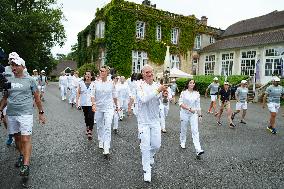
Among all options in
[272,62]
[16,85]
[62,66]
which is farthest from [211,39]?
[62,66]

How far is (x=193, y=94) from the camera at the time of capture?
7.96 meters

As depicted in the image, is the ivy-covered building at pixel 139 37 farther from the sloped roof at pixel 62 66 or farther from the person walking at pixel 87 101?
the sloped roof at pixel 62 66

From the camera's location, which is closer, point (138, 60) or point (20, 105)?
point (20, 105)

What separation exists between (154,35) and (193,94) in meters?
29.3

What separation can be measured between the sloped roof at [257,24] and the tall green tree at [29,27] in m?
24.1

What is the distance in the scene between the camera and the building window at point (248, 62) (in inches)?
1323

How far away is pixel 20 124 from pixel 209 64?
36.1 m

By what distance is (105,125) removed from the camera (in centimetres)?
718

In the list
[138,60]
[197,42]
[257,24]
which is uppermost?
[257,24]

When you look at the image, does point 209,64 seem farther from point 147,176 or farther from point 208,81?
point 147,176

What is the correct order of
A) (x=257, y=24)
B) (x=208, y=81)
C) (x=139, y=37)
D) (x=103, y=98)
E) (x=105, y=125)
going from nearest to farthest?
(x=105, y=125)
(x=103, y=98)
(x=208, y=81)
(x=139, y=37)
(x=257, y=24)

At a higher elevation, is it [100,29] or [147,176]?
[100,29]

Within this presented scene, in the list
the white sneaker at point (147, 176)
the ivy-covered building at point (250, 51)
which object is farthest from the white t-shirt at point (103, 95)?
the ivy-covered building at point (250, 51)

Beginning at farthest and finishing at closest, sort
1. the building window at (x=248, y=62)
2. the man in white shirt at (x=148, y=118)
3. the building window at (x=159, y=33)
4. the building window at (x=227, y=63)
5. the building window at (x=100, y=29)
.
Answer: the building window at (x=159, y=33)
the building window at (x=227, y=63)
the building window at (x=100, y=29)
the building window at (x=248, y=62)
the man in white shirt at (x=148, y=118)
